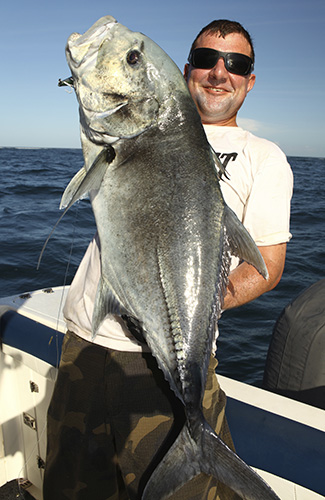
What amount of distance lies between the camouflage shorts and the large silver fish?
0.25m

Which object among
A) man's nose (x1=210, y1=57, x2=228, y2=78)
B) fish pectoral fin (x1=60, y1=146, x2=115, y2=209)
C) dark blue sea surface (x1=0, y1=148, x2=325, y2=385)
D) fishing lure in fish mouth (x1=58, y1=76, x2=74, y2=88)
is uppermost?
man's nose (x1=210, y1=57, x2=228, y2=78)

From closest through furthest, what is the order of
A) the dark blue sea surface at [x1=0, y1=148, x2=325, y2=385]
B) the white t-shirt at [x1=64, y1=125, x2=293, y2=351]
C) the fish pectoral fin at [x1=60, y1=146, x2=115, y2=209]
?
the fish pectoral fin at [x1=60, y1=146, x2=115, y2=209] < the white t-shirt at [x1=64, y1=125, x2=293, y2=351] < the dark blue sea surface at [x1=0, y1=148, x2=325, y2=385]

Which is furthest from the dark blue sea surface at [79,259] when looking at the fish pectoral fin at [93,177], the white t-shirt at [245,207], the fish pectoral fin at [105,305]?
the fish pectoral fin at [93,177]

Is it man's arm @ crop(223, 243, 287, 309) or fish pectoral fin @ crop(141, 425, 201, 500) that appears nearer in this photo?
fish pectoral fin @ crop(141, 425, 201, 500)

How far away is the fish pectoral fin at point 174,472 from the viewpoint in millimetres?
1938

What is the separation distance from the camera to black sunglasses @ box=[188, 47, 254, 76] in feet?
8.45

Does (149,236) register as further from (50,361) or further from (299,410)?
(50,361)

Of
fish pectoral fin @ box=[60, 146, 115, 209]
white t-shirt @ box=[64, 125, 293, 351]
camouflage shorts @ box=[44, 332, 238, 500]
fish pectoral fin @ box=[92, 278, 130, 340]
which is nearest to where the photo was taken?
fish pectoral fin @ box=[60, 146, 115, 209]

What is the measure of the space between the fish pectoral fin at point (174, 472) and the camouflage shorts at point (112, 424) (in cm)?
22

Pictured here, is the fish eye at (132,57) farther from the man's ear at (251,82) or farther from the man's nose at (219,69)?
the man's ear at (251,82)

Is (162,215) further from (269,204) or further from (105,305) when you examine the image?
(269,204)

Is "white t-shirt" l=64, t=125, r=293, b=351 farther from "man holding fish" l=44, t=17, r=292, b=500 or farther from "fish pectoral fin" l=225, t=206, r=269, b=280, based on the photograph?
"fish pectoral fin" l=225, t=206, r=269, b=280

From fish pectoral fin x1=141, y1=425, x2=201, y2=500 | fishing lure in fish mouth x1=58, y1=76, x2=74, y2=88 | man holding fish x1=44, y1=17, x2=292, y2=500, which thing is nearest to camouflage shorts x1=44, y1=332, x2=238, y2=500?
man holding fish x1=44, y1=17, x2=292, y2=500

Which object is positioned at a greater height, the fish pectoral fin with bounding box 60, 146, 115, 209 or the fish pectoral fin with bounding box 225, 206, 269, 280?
the fish pectoral fin with bounding box 60, 146, 115, 209
